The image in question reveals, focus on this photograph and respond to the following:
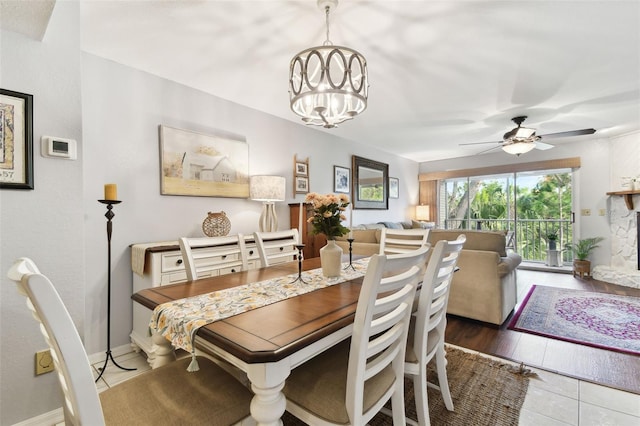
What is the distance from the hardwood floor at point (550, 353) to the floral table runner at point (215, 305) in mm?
1704

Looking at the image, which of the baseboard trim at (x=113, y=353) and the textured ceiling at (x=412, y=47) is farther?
the baseboard trim at (x=113, y=353)

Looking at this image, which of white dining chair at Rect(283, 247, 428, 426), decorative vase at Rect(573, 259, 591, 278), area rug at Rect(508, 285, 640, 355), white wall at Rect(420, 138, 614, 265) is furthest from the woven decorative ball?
white wall at Rect(420, 138, 614, 265)

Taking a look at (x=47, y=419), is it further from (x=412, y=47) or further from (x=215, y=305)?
(x=412, y=47)

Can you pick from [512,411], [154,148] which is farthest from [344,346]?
[154,148]

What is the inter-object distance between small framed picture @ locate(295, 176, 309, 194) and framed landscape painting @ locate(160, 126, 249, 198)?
816mm

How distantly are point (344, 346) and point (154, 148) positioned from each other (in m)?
2.41

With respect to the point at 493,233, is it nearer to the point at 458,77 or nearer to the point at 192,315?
the point at 458,77

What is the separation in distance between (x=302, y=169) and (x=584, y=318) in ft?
12.0

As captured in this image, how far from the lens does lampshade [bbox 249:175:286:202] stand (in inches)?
123

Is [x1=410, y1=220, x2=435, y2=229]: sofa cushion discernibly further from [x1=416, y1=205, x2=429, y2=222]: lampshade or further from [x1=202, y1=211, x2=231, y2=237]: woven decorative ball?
[x1=202, y1=211, x2=231, y2=237]: woven decorative ball

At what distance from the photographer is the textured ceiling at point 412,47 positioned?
1.84 metres

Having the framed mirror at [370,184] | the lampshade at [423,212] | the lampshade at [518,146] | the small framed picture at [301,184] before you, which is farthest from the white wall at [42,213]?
the lampshade at [423,212]

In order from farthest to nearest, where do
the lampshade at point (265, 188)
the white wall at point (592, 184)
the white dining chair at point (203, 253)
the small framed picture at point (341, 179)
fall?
the white wall at point (592, 184)
the small framed picture at point (341, 179)
the lampshade at point (265, 188)
the white dining chair at point (203, 253)

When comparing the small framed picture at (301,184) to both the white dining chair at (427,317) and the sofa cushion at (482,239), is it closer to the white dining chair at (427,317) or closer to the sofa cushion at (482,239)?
the sofa cushion at (482,239)
